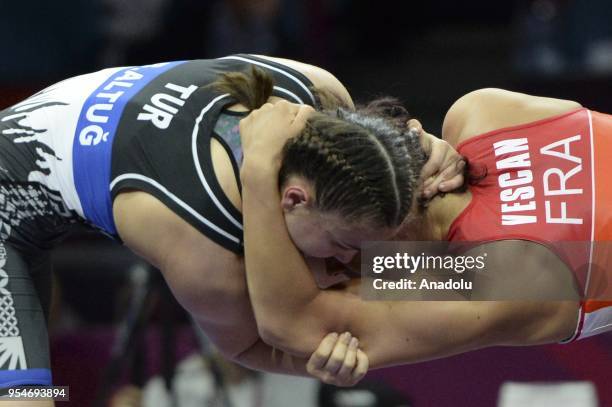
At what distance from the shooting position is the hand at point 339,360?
217cm

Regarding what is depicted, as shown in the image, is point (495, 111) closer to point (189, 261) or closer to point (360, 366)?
point (360, 366)

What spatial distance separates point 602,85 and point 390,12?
1059mm

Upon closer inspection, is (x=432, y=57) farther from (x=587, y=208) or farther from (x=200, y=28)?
(x=587, y=208)

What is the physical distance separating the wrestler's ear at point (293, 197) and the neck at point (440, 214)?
1.02 ft

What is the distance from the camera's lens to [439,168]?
2281 millimetres

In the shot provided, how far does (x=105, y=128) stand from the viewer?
2.24m

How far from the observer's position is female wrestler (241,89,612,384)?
2.11 meters

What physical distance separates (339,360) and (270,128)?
0.46 m

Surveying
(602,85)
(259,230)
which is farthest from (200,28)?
(259,230)

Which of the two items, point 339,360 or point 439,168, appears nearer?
point 339,360

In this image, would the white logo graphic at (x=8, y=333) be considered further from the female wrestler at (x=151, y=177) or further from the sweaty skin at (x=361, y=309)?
the sweaty skin at (x=361, y=309)

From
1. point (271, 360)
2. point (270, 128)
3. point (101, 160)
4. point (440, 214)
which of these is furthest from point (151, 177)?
point (440, 214)

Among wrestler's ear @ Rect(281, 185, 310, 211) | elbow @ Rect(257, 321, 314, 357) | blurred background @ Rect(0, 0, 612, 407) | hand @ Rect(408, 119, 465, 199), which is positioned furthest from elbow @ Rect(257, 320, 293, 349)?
blurred background @ Rect(0, 0, 612, 407)

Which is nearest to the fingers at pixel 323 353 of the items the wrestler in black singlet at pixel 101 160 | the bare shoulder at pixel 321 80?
the wrestler in black singlet at pixel 101 160
